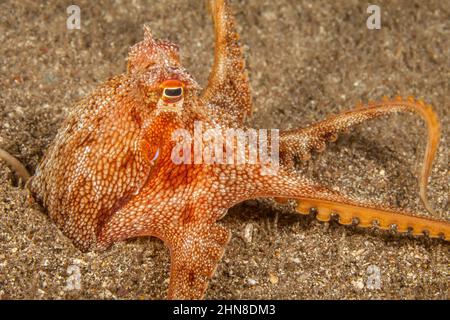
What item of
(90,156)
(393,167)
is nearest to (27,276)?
(90,156)

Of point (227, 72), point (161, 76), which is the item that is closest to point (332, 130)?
point (227, 72)

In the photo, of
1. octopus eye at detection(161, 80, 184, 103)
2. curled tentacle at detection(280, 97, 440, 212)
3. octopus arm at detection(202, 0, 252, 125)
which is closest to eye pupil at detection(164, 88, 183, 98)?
octopus eye at detection(161, 80, 184, 103)

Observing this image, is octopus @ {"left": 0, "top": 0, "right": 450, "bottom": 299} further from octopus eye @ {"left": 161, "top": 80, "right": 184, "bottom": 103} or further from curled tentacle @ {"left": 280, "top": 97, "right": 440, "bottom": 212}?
curled tentacle @ {"left": 280, "top": 97, "right": 440, "bottom": 212}

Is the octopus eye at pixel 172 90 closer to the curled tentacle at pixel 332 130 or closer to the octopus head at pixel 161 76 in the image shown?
the octopus head at pixel 161 76

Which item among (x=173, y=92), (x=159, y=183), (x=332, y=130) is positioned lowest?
(x=159, y=183)

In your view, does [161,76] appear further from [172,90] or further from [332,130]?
[332,130]
